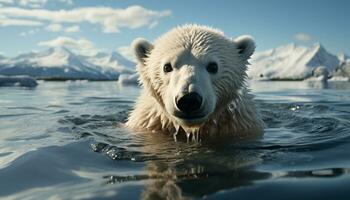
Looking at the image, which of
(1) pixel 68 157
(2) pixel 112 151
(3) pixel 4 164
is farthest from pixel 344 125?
(3) pixel 4 164

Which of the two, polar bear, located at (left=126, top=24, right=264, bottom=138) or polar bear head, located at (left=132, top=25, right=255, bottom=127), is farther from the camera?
polar bear, located at (left=126, top=24, right=264, bottom=138)

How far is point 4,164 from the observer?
5070mm

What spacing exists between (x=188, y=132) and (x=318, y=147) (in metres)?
2.04

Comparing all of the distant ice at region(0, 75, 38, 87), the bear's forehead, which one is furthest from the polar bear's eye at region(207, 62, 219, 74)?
the distant ice at region(0, 75, 38, 87)

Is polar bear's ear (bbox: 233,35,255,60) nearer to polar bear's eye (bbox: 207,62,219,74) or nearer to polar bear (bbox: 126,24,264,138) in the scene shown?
polar bear (bbox: 126,24,264,138)

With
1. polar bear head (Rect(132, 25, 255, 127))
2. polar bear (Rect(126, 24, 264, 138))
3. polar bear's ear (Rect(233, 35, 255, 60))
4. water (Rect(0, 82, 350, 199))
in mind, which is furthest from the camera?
polar bear's ear (Rect(233, 35, 255, 60))

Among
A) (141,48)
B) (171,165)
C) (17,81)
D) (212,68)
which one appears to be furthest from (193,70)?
(17,81)

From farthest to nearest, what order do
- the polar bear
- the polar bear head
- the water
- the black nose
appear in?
the polar bear
the polar bear head
the black nose
the water

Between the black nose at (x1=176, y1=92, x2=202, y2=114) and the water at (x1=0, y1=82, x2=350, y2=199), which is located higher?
the black nose at (x1=176, y1=92, x2=202, y2=114)

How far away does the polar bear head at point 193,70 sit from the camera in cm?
573

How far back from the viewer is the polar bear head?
5727 millimetres

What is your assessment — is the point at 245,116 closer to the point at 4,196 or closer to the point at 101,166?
the point at 101,166

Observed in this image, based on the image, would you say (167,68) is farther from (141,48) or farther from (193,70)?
(141,48)

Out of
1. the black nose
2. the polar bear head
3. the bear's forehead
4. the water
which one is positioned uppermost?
the bear's forehead
